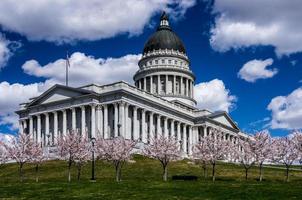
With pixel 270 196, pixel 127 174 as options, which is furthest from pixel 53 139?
pixel 270 196

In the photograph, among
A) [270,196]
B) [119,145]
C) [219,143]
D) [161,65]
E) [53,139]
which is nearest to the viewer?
[270,196]

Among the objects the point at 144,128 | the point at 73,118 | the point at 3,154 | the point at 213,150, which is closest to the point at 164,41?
the point at 144,128

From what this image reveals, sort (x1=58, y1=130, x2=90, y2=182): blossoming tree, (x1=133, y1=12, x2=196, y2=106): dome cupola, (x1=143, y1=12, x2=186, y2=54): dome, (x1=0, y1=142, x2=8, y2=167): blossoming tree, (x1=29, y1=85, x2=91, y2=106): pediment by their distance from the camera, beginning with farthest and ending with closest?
(x1=143, y1=12, x2=186, y2=54): dome, (x1=133, y1=12, x2=196, y2=106): dome cupola, (x1=29, y1=85, x2=91, y2=106): pediment, (x1=0, y1=142, x2=8, y2=167): blossoming tree, (x1=58, y1=130, x2=90, y2=182): blossoming tree

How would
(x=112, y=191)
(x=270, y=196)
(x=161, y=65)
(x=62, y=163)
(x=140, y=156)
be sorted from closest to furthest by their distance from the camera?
(x=270, y=196)
(x=112, y=191)
(x=62, y=163)
(x=140, y=156)
(x=161, y=65)

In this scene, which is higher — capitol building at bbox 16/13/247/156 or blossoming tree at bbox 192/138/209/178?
capitol building at bbox 16/13/247/156

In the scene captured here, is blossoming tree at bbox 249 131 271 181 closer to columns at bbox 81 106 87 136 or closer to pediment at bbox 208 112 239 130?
columns at bbox 81 106 87 136

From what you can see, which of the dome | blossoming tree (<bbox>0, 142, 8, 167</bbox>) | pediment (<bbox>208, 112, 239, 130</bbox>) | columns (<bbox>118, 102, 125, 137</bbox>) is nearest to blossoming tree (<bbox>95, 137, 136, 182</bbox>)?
blossoming tree (<bbox>0, 142, 8, 167</bbox>)

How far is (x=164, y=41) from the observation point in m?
157

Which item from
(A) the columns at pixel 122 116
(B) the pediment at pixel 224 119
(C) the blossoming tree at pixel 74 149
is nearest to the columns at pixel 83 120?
(A) the columns at pixel 122 116

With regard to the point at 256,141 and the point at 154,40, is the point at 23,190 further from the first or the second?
the point at 154,40

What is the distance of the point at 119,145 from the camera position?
66.8 meters

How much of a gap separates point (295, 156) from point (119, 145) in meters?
26.2

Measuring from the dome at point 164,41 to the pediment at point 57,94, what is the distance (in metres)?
50.7

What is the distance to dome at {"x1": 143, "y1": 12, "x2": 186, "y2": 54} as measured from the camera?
157000mm
